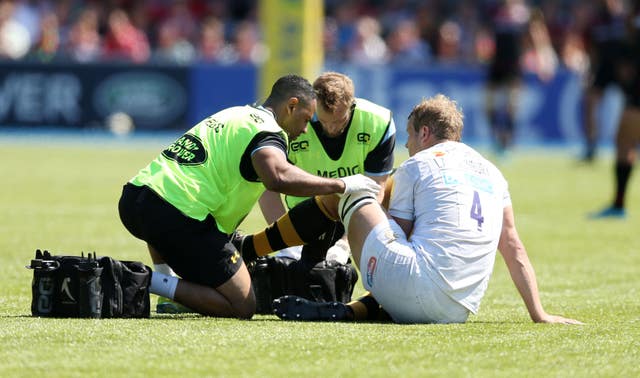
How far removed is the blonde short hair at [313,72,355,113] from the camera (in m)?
→ 8.28

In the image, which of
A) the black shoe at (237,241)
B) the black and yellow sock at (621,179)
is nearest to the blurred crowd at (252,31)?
the black and yellow sock at (621,179)

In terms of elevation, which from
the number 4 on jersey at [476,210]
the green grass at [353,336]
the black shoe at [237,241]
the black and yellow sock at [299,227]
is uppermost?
the number 4 on jersey at [476,210]

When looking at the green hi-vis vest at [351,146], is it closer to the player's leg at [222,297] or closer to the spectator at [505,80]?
the player's leg at [222,297]

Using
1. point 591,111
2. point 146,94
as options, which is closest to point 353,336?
point 591,111

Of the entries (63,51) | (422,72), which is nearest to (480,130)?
(422,72)

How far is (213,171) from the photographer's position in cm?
740

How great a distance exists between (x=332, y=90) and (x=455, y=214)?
1.61 meters

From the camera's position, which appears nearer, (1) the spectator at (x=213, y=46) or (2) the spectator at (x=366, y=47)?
(2) the spectator at (x=366, y=47)

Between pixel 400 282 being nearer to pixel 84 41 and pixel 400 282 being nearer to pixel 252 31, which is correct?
pixel 84 41

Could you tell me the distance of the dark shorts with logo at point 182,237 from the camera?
24.2 ft

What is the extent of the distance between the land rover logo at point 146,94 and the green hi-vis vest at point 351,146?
1859cm

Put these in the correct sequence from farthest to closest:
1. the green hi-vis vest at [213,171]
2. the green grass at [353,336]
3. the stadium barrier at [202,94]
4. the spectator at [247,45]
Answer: the spectator at [247,45], the stadium barrier at [202,94], the green hi-vis vest at [213,171], the green grass at [353,336]

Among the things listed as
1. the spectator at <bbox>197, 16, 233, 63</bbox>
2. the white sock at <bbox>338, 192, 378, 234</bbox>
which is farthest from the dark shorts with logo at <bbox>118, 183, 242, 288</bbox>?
the spectator at <bbox>197, 16, 233, 63</bbox>

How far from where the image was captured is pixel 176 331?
22.0ft
